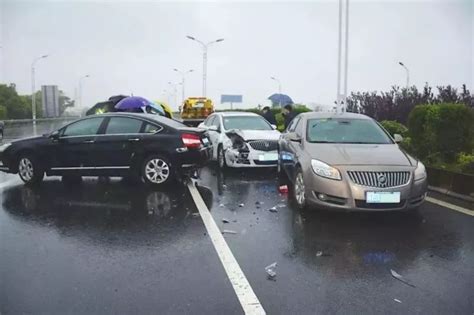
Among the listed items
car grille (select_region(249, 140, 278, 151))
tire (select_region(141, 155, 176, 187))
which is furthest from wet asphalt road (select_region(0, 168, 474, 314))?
car grille (select_region(249, 140, 278, 151))

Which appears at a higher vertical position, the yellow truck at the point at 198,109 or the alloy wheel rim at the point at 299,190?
the yellow truck at the point at 198,109

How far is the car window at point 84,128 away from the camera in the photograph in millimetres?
8695

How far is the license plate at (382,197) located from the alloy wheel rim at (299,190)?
42.1 inches

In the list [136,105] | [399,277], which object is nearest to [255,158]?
[136,105]

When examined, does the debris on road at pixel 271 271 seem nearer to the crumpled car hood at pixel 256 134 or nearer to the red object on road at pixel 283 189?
the red object on road at pixel 283 189

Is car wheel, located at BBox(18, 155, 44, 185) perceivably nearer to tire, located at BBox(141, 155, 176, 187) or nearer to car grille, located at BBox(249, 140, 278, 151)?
tire, located at BBox(141, 155, 176, 187)

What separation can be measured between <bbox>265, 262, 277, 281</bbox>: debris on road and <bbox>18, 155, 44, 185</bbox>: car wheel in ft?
20.0

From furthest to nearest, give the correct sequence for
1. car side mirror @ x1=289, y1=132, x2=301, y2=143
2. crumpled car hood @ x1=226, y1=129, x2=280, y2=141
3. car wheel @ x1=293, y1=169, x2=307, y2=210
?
crumpled car hood @ x1=226, y1=129, x2=280, y2=141
car side mirror @ x1=289, y1=132, x2=301, y2=143
car wheel @ x1=293, y1=169, x2=307, y2=210

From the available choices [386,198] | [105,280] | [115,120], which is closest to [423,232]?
[386,198]

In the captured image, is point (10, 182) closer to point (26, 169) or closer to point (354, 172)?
point (26, 169)

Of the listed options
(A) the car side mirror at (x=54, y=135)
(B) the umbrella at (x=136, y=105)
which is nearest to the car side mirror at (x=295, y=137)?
(A) the car side mirror at (x=54, y=135)

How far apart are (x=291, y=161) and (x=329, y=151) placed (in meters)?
1.04

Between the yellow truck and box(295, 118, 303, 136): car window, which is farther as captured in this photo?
the yellow truck

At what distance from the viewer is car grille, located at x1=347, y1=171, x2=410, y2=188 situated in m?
5.75
